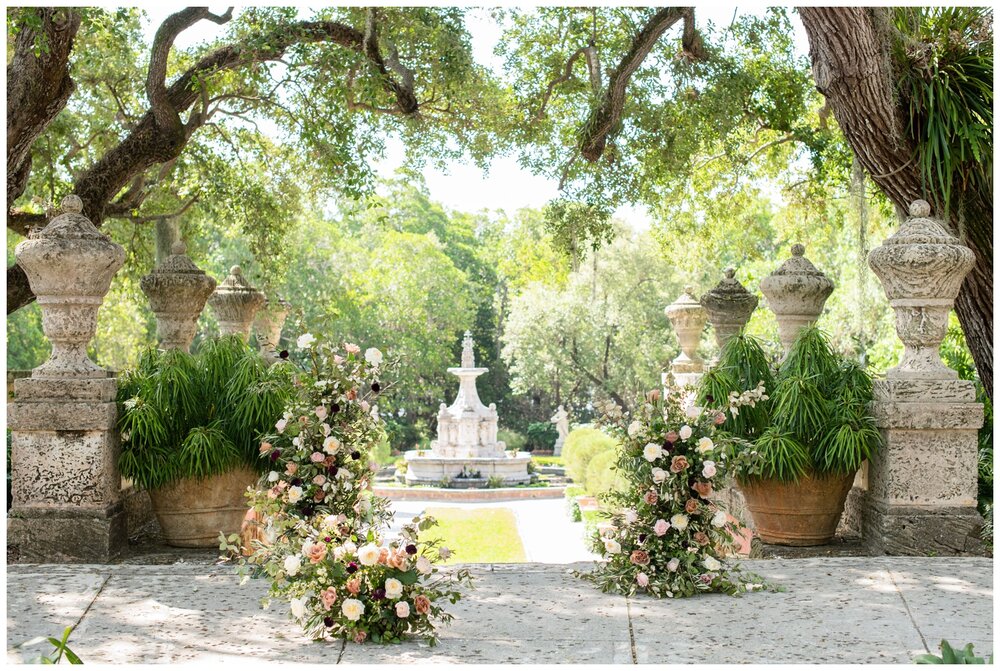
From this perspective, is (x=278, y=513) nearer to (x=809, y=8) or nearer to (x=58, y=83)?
(x=809, y=8)

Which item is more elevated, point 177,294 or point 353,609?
point 177,294

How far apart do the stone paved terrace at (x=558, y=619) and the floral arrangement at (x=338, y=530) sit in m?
0.13

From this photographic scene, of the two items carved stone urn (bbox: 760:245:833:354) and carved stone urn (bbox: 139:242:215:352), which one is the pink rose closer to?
carved stone urn (bbox: 760:245:833:354)

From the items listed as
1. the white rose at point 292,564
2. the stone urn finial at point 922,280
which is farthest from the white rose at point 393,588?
the stone urn finial at point 922,280


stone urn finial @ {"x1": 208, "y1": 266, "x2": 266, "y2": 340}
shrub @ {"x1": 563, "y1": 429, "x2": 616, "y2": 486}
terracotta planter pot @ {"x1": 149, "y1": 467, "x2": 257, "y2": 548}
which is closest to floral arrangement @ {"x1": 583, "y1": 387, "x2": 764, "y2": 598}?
terracotta planter pot @ {"x1": 149, "y1": 467, "x2": 257, "y2": 548}

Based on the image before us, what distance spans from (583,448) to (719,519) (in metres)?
11.5

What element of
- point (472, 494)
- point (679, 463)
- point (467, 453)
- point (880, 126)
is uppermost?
point (880, 126)

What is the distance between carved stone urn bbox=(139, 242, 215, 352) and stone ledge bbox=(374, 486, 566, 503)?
506 inches

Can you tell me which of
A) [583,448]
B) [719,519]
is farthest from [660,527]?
[583,448]

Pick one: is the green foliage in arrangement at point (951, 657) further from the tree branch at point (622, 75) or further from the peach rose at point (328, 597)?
the tree branch at point (622, 75)

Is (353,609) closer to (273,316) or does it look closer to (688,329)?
(273,316)

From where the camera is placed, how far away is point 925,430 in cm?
518

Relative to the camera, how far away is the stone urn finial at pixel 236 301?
7.69 m

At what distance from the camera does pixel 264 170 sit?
1107cm
